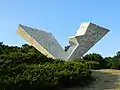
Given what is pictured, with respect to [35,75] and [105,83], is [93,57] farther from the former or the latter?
[35,75]

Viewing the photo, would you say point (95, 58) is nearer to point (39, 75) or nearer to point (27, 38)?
point (27, 38)

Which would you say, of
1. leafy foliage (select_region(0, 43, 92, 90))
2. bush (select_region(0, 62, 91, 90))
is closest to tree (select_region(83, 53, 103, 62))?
leafy foliage (select_region(0, 43, 92, 90))

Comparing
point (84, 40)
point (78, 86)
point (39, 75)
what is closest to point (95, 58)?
point (84, 40)

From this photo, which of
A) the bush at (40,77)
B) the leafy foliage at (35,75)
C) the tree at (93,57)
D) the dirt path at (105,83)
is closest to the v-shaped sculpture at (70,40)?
the tree at (93,57)

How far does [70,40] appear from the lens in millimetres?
17656

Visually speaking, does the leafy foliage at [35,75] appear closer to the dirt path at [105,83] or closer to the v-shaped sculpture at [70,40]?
the dirt path at [105,83]

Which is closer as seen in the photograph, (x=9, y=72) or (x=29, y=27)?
(x=9, y=72)

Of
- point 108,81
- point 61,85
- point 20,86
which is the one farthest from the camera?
point 108,81

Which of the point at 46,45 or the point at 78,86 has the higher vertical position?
the point at 46,45

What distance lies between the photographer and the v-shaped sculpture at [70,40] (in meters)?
16.4

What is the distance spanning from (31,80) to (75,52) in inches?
327

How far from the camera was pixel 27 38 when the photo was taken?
1648 cm

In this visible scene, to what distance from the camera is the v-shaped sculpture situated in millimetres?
16406

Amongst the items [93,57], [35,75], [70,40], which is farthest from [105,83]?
[93,57]
